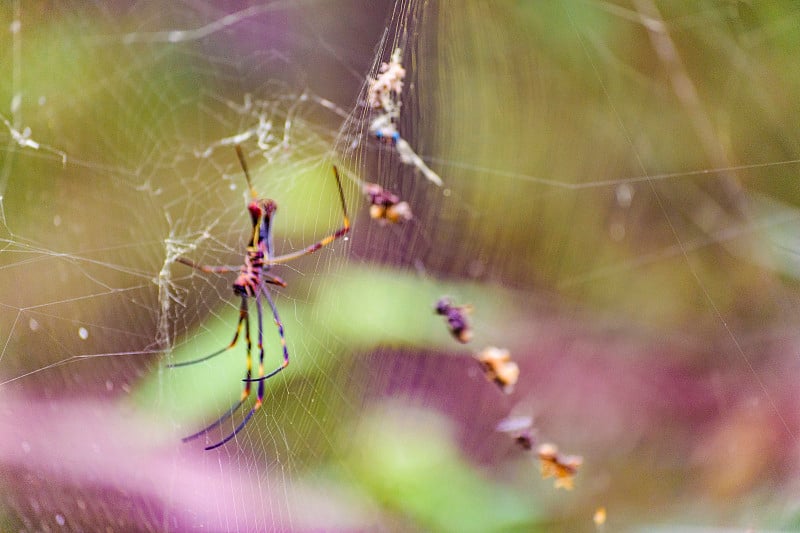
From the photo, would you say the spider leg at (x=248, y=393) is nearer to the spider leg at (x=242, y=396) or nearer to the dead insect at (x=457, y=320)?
the spider leg at (x=242, y=396)

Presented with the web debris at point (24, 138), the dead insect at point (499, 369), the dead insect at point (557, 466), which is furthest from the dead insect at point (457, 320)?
the web debris at point (24, 138)

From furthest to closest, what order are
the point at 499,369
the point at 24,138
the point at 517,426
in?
the point at 24,138 → the point at 517,426 → the point at 499,369

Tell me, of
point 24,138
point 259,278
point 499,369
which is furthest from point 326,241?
point 24,138

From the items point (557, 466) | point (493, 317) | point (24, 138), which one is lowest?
point (557, 466)

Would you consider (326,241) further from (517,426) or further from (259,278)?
(517,426)

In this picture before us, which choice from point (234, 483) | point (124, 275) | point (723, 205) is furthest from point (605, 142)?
point (124, 275)

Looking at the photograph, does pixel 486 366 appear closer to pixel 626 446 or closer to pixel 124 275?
pixel 626 446

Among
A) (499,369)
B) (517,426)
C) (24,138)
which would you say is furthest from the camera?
(24,138)

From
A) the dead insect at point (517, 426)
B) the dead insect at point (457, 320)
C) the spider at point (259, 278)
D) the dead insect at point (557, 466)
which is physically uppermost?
the spider at point (259, 278)

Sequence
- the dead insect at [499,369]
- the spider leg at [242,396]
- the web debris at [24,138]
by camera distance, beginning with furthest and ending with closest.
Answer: the web debris at [24,138]
the spider leg at [242,396]
the dead insect at [499,369]
